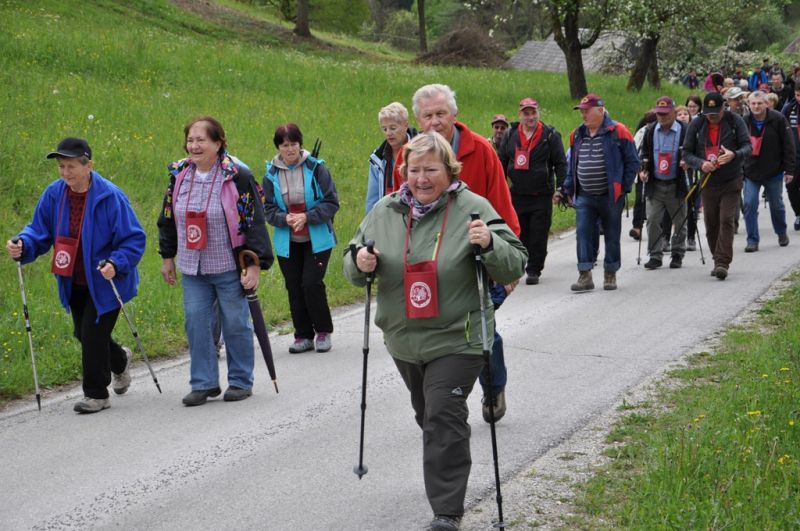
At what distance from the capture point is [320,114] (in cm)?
2420

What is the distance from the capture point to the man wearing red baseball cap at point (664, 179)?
13859 millimetres

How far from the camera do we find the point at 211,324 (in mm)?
8336

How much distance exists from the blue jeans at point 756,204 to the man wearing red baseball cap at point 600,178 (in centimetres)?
324

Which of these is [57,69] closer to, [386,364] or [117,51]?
[117,51]

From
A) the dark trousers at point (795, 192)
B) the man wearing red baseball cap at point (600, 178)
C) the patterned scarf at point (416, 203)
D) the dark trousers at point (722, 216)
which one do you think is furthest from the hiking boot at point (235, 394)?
the dark trousers at point (795, 192)

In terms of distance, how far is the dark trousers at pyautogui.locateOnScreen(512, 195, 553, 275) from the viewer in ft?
43.6

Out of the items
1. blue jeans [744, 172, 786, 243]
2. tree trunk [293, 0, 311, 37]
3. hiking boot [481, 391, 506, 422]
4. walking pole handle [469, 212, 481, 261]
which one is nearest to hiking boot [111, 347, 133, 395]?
hiking boot [481, 391, 506, 422]

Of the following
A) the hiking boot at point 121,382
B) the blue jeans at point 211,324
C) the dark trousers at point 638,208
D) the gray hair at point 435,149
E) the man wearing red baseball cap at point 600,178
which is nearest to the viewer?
the gray hair at point 435,149

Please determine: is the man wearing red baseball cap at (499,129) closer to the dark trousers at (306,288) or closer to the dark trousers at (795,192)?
the dark trousers at (306,288)

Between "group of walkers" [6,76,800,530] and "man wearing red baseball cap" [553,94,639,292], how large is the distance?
0.02 metres

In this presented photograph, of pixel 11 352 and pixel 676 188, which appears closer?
pixel 11 352

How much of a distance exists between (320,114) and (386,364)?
15539 mm

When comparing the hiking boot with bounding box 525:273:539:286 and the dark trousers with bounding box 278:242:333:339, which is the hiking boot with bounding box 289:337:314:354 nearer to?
the dark trousers with bounding box 278:242:333:339

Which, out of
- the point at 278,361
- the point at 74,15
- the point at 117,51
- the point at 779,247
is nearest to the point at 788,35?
the point at 74,15
